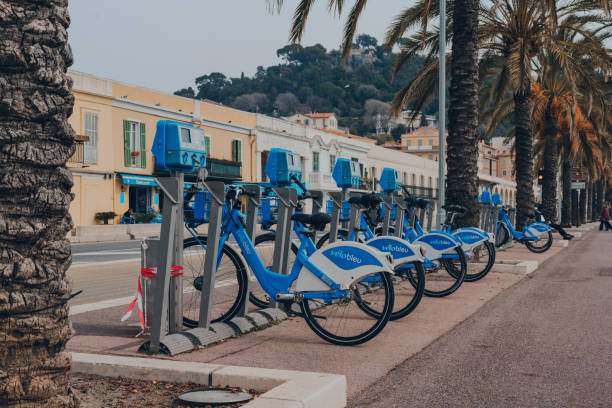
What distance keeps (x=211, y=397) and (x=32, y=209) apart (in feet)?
5.09

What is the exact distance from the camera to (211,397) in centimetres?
389

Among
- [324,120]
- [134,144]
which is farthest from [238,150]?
[324,120]

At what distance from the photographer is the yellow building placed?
109 feet

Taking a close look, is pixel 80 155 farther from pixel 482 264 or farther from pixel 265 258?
pixel 265 258

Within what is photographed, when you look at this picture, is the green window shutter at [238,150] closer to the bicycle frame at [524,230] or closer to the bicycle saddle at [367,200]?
the bicycle frame at [524,230]

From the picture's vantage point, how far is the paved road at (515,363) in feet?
14.2

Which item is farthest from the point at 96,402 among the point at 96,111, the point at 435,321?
the point at 96,111

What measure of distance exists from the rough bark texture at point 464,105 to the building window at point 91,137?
2408 cm

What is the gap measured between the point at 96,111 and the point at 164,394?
3210cm

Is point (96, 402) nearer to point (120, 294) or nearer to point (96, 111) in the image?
point (120, 294)

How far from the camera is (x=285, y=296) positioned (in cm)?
596

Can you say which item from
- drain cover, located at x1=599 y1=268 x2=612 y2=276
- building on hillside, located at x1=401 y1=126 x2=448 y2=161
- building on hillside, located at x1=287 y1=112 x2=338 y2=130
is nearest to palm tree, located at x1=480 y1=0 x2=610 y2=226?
drain cover, located at x1=599 y1=268 x2=612 y2=276

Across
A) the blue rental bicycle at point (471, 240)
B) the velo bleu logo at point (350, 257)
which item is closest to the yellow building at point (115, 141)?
the blue rental bicycle at point (471, 240)

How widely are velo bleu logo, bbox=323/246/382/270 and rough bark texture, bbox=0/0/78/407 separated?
3078 mm
